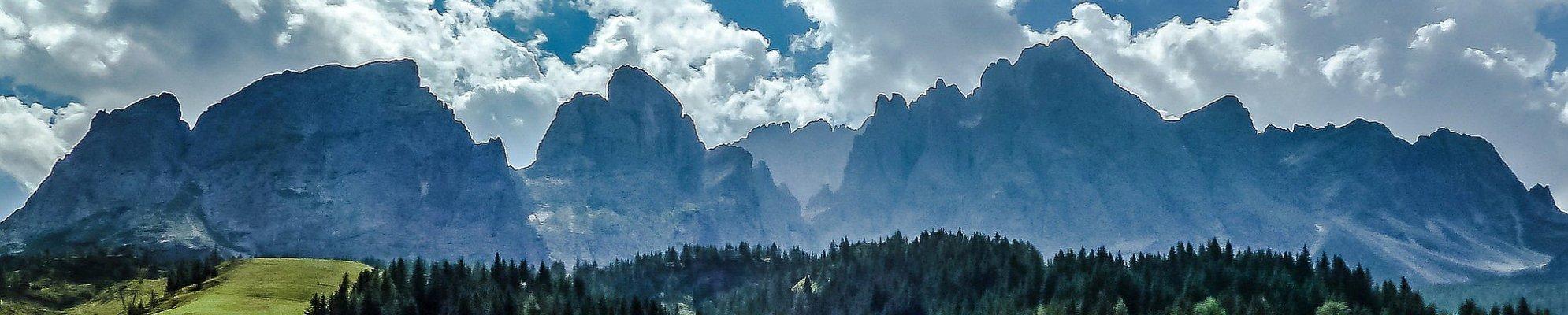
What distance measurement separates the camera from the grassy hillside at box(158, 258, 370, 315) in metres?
109

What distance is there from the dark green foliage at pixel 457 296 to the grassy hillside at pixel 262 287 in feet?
10.4

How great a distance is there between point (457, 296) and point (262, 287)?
22.2 metres

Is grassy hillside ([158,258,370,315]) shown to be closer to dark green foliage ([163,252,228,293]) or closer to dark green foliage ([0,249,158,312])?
dark green foliage ([163,252,228,293])

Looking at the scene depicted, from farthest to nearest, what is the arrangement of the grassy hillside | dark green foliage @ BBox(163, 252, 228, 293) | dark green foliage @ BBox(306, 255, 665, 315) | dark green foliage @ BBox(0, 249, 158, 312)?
dark green foliage @ BBox(163, 252, 228, 293), dark green foliage @ BBox(0, 249, 158, 312), dark green foliage @ BBox(306, 255, 665, 315), the grassy hillside

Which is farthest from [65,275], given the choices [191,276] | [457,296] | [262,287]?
[457,296]

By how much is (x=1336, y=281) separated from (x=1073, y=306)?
6060 centimetres

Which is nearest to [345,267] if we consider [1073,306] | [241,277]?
[241,277]

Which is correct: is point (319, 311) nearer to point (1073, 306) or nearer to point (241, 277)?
point (241, 277)

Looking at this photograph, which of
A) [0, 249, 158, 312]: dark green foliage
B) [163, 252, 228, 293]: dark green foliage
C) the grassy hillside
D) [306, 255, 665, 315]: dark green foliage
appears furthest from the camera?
[163, 252, 228, 293]: dark green foliage

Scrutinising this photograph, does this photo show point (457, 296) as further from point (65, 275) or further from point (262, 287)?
point (65, 275)

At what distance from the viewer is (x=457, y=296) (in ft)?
439

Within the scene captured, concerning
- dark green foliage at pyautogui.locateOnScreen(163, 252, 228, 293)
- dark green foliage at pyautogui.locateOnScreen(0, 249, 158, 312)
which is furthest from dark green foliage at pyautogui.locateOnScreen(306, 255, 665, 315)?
dark green foliage at pyautogui.locateOnScreen(0, 249, 158, 312)

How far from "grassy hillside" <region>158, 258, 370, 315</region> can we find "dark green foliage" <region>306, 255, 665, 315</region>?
317 centimetres

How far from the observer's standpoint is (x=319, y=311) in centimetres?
10550
